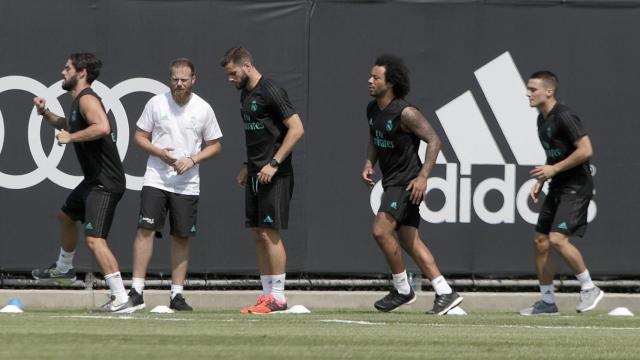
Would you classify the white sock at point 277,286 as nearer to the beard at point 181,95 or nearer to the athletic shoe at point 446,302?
the athletic shoe at point 446,302

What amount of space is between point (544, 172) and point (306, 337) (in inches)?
137

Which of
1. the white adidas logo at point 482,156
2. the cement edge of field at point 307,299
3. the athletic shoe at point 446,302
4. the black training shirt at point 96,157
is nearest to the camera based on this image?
the black training shirt at point 96,157

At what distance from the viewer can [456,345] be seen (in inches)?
332

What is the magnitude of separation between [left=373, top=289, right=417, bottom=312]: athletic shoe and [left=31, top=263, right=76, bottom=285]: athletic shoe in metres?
2.55

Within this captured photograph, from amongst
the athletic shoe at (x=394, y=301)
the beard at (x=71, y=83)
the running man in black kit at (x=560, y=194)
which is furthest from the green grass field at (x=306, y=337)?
the beard at (x=71, y=83)

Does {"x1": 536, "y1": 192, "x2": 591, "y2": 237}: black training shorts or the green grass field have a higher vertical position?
{"x1": 536, "y1": 192, "x2": 591, "y2": 237}: black training shorts

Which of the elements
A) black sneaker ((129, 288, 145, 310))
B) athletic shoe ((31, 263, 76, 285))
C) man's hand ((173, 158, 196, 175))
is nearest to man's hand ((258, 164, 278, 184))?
man's hand ((173, 158, 196, 175))

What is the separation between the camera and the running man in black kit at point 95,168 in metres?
11.1

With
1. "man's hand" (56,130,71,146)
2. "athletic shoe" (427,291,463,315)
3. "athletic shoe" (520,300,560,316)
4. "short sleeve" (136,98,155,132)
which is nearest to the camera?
"man's hand" (56,130,71,146)

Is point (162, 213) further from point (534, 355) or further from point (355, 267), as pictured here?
point (534, 355)

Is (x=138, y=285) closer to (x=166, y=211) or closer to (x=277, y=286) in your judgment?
(x=166, y=211)

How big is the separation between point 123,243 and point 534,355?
5.96 metres

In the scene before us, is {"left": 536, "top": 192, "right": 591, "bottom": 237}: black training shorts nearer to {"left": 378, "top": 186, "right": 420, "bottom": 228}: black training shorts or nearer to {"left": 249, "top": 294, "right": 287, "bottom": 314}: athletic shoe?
{"left": 378, "top": 186, "right": 420, "bottom": 228}: black training shorts

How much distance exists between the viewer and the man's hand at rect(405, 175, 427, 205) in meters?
11.1
